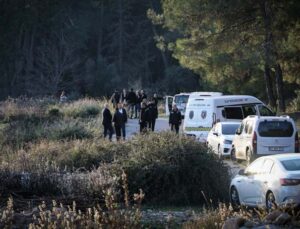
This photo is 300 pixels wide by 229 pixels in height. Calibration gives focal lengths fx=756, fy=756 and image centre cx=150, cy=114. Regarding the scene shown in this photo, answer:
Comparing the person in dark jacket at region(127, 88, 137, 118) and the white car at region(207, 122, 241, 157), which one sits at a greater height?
the person in dark jacket at region(127, 88, 137, 118)

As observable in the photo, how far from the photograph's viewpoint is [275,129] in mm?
26469

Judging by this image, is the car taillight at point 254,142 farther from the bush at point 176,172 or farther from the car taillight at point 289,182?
the car taillight at point 289,182

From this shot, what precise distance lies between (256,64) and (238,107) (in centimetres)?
1256

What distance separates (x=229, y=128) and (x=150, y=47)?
59.8 meters

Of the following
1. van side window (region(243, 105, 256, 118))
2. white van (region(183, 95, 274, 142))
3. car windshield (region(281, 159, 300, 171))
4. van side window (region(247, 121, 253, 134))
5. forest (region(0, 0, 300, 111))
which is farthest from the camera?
forest (region(0, 0, 300, 111))

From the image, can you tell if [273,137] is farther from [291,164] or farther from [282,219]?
[282,219]

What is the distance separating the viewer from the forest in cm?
4219

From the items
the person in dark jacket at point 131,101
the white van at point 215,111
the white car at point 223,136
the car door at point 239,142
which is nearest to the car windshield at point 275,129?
the car door at point 239,142

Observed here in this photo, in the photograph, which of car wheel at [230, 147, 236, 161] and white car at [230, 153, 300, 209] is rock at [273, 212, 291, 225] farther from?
car wheel at [230, 147, 236, 161]

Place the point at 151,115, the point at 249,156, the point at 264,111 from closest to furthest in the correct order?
the point at 249,156
the point at 151,115
the point at 264,111

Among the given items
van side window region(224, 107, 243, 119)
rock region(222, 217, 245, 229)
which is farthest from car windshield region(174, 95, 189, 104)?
rock region(222, 217, 245, 229)

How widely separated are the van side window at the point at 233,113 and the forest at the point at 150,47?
7.34 metres

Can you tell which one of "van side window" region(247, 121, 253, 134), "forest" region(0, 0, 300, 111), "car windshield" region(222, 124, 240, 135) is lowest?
"car windshield" region(222, 124, 240, 135)

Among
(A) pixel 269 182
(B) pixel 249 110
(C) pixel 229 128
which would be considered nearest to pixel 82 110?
(B) pixel 249 110
